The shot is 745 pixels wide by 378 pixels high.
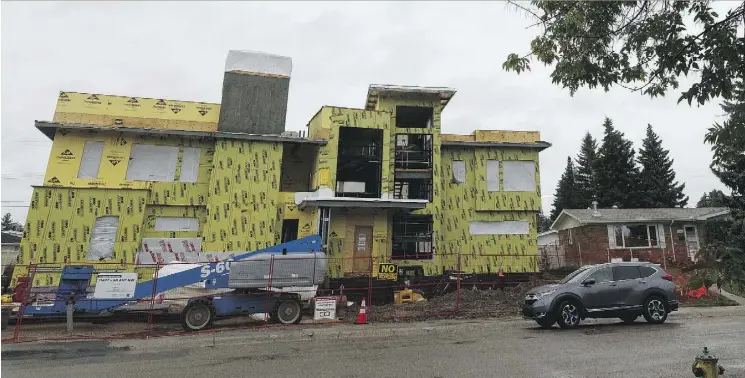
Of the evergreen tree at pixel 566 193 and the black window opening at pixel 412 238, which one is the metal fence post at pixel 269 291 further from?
the evergreen tree at pixel 566 193

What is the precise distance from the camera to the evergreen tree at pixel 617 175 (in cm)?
4381

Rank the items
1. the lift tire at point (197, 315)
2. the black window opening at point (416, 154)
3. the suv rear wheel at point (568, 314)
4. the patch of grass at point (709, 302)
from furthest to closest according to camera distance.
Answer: the black window opening at point (416, 154) → the patch of grass at point (709, 302) → the lift tire at point (197, 315) → the suv rear wheel at point (568, 314)

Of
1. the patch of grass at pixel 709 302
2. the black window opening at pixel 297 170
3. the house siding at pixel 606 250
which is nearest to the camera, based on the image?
the patch of grass at pixel 709 302

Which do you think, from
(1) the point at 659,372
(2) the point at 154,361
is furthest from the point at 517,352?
(2) the point at 154,361

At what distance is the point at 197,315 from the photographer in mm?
11992

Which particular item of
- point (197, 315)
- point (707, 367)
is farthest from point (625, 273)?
point (197, 315)

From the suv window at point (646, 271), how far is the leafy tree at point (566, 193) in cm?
4242

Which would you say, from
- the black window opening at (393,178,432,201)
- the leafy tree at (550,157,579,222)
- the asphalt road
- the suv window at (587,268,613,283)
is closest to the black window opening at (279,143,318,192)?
the black window opening at (393,178,432,201)

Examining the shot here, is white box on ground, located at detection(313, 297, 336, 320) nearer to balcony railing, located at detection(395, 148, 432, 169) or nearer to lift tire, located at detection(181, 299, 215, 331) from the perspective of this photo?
lift tire, located at detection(181, 299, 215, 331)

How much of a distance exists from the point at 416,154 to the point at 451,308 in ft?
33.2

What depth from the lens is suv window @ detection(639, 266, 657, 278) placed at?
39.0 feet

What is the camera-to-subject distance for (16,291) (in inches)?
551

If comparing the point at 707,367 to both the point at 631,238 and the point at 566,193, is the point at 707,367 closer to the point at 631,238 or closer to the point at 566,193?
the point at 631,238

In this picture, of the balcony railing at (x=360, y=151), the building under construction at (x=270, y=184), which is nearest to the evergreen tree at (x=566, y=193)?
the building under construction at (x=270, y=184)
